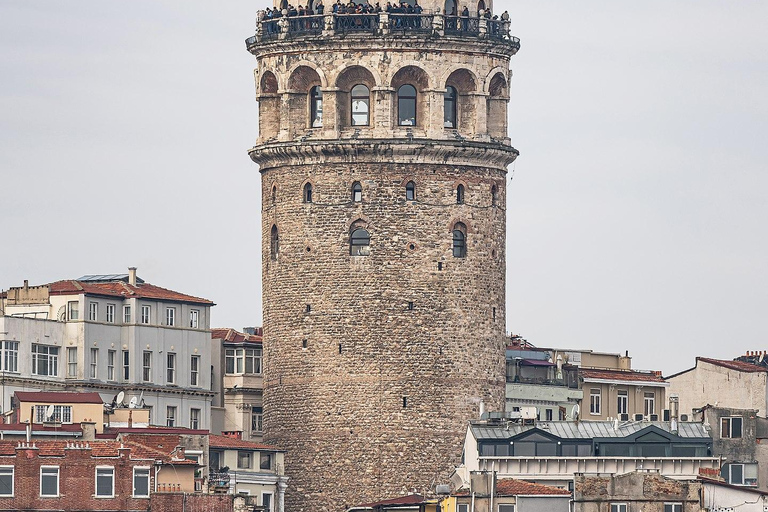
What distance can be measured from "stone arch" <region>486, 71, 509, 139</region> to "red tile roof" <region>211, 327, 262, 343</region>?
1742 cm

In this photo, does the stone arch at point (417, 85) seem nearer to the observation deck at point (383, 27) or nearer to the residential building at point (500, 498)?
the observation deck at point (383, 27)

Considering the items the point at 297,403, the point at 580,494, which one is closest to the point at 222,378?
the point at 297,403

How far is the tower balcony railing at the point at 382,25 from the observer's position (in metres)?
148

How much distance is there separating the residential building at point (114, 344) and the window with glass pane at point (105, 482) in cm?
1652

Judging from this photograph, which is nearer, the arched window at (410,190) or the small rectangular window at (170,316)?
the arched window at (410,190)

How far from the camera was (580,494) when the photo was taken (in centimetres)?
13850

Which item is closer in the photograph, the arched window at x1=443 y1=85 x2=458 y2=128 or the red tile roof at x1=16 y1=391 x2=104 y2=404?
the red tile roof at x1=16 y1=391 x2=104 y2=404

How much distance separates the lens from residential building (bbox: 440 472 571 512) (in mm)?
138625

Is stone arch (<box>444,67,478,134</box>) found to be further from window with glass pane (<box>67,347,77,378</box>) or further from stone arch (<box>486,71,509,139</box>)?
window with glass pane (<box>67,347,77,378</box>)

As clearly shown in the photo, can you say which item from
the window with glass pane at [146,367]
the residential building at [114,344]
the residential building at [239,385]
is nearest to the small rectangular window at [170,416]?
the residential building at [114,344]

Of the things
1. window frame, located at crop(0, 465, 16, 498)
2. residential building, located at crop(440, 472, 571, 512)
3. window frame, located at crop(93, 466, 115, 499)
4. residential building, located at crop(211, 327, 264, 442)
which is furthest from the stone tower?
window frame, located at crop(0, 465, 16, 498)

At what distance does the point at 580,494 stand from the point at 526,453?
821 cm

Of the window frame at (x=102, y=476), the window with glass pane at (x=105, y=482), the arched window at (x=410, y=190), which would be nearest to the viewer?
the window frame at (x=102, y=476)

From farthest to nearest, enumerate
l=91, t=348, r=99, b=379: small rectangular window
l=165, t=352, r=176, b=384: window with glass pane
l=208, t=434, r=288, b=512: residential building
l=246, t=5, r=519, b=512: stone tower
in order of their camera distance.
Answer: l=165, t=352, r=176, b=384: window with glass pane < l=91, t=348, r=99, b=379: small rectangular window < l=208, t=434, r=288, b=512: residential building < l=246, t=5, r=519, b=512: stone tower
